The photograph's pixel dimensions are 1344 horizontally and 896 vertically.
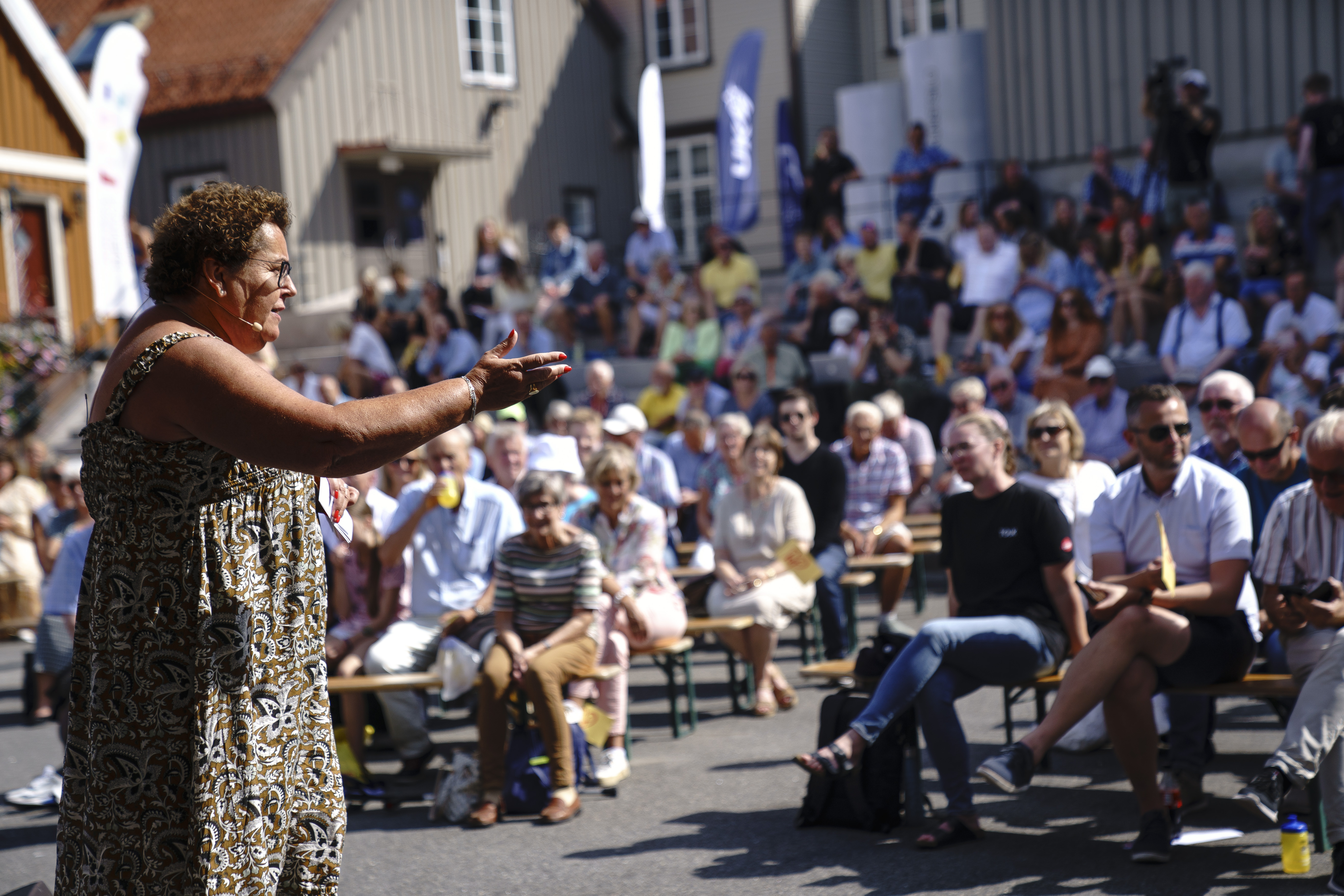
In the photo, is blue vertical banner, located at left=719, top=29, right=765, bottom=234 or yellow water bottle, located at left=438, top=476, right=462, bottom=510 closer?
yellow water bottle, located at left=438, top=476, right=462, bottom=510

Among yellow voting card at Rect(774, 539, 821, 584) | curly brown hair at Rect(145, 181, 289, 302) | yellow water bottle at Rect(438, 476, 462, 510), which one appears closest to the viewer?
curly brown hair at Rect(145, 181, 289, 302)

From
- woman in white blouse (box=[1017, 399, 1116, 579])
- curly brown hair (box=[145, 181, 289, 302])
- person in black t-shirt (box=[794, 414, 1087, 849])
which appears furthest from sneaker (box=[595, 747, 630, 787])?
curly brown hair (box=[145, 181, 289, 302])

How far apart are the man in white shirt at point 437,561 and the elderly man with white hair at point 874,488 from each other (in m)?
3.06

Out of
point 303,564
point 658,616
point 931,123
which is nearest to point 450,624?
point 658,616

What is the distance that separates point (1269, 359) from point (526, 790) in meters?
7.71

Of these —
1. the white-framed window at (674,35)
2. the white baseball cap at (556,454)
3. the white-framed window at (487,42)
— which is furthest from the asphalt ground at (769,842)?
the white-framed window at (674,35)

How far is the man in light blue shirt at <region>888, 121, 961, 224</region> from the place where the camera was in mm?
15961

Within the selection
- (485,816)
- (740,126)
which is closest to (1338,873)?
(485,816)

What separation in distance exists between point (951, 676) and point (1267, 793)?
1.25m

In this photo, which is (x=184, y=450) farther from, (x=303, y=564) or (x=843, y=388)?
(x=843, y=388)

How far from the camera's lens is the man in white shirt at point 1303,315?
35.7 ft

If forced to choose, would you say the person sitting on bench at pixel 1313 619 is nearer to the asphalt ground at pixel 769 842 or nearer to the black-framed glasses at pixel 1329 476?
the black-framed glasses at pixel 1329 476

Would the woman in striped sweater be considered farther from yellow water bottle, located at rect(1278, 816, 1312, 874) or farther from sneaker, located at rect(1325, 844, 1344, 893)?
sneaker, located at rect(1325, 844, 1344, 893)

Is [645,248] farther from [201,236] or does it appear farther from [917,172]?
[201,236]
